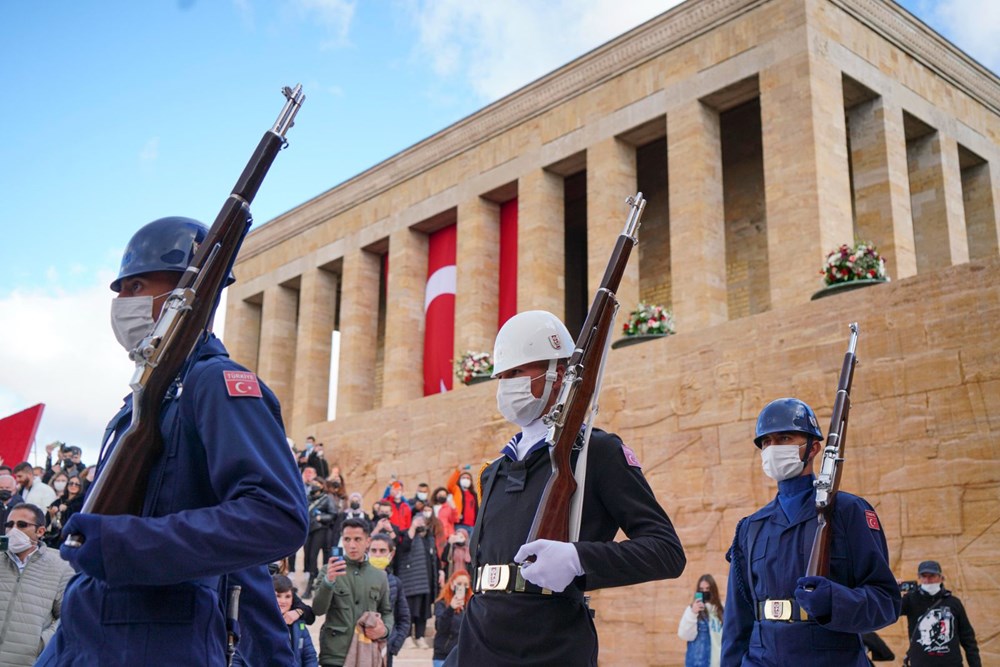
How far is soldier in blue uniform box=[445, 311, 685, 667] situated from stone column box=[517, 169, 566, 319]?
59.5 feet

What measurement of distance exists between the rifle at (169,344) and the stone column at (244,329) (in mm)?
30178

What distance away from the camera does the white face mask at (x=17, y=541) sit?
6.54m

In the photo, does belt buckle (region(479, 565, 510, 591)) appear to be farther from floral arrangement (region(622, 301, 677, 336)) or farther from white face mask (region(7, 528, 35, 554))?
floral arrangement (region(622, 301, 677, 336))

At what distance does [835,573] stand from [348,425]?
18275 millimetres

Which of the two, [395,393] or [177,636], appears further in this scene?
[395,393]

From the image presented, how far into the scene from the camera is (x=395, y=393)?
25.2 meters

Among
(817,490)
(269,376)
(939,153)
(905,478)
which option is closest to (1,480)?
(817,490)

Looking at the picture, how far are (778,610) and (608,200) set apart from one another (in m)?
17.1

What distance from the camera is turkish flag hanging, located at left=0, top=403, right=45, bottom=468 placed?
14.3 metres

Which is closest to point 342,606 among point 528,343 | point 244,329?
point 528,343

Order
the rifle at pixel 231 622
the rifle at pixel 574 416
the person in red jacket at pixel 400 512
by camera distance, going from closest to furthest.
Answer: the rifle at pixel 231 622 → the rifle at pixel 574 416 → the person in red jacket at pixel 400 512

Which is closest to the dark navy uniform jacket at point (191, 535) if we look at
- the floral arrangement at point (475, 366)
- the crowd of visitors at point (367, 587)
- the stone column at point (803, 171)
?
the crowd of visitors at point (367, 587)

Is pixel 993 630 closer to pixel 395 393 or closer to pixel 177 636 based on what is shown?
pixel 177 636

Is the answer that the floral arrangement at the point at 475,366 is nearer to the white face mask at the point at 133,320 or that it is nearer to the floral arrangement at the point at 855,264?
the floral arrangement at the point at 855,264
